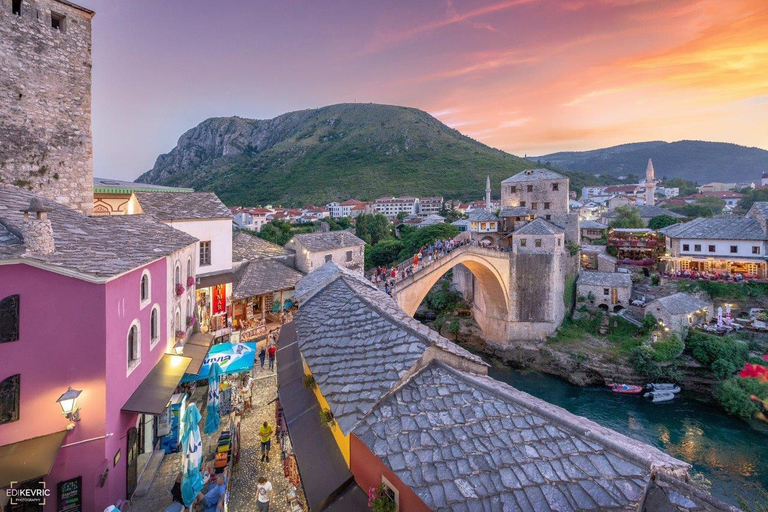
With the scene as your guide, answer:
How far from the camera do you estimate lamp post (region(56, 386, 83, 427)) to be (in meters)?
7.09

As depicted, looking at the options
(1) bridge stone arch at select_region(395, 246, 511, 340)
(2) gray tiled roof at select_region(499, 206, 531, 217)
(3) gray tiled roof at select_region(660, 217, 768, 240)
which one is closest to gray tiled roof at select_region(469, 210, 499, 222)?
(2) gray tiled roof at select_region(499, 206, 531, 217)

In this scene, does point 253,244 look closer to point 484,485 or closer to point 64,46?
point 64,46

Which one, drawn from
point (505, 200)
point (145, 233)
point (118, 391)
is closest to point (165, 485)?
point (118, 391)

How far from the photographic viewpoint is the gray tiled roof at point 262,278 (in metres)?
20.7

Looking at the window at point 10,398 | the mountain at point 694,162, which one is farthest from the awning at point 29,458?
the mountain at point 694,162

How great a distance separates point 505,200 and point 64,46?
40047mm

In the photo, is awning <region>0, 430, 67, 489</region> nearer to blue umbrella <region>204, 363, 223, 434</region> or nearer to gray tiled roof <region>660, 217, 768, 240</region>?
blue umbrella <region>204, 363, 223, 434</region>

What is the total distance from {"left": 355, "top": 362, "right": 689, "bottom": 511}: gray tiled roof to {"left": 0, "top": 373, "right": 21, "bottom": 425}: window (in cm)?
757

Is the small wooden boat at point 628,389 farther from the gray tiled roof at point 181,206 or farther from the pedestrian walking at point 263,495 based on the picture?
the gray tiled roof at point 181,206

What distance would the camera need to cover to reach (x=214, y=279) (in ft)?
63.0

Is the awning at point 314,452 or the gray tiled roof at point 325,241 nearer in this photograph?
the awning at point 314,452

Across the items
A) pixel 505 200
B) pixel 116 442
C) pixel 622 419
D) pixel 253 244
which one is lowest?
pixel 622 419

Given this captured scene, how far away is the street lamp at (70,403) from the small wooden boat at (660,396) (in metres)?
30.9

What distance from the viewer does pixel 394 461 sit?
13.5 ft
